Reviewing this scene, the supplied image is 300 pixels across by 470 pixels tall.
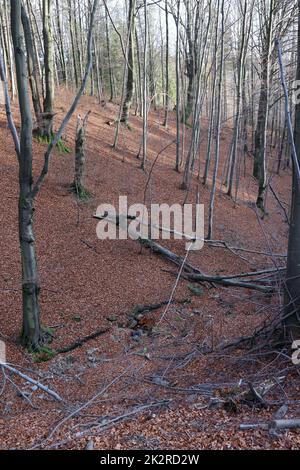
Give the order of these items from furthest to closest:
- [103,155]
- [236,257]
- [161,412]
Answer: [103,155] → [236,257] → [161,412]

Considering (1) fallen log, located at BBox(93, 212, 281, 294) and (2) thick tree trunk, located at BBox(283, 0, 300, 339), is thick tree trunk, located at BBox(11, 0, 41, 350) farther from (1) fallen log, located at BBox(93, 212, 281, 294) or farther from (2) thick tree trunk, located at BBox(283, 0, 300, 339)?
(2) thick tree trunk, located at BBox(283, 0, 300, 339)

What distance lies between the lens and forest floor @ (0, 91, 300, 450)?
2742 mm

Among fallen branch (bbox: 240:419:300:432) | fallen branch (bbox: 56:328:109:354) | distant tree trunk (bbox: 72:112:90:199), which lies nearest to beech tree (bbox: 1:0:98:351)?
Result: fallen branch (bbox: 56:328:109:354)

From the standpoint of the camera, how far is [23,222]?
453 centimetres

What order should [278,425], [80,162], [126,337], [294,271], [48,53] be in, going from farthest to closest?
[48,53] < [80,162] < [126,337] < [294,271] < [278,425]

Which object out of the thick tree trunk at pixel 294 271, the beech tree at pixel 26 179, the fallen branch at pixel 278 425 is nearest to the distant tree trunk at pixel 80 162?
the beech tree at pixel 26 179

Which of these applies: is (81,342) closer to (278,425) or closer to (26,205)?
(26,205)

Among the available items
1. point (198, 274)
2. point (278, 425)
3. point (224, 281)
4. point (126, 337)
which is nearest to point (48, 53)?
point (198, 274)

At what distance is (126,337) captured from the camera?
536cm

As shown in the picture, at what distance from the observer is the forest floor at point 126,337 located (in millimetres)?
2742

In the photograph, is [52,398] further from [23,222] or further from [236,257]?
[236,257]

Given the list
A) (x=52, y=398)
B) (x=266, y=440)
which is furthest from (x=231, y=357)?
(x=52, y=398)

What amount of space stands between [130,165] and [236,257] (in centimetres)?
574

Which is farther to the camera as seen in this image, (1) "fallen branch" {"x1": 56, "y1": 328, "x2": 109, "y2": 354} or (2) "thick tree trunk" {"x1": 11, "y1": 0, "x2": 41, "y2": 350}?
(1) "fallen branch" {"x1": 56, "y1": 328, "x2": 109, "y2": 354}
